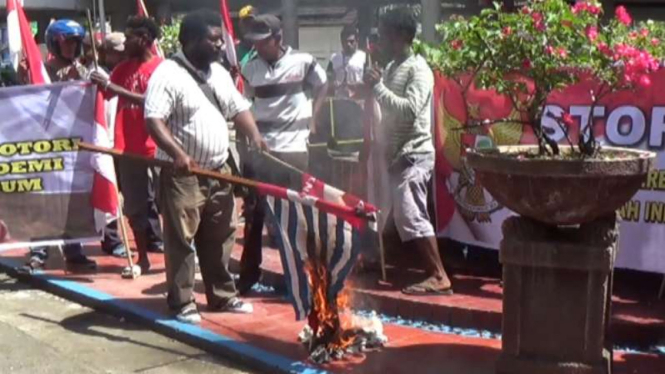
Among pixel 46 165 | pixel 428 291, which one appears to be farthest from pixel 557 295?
pixel 46 165

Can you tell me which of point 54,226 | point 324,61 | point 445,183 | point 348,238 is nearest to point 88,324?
point 54,226

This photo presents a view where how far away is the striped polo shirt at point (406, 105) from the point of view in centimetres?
554

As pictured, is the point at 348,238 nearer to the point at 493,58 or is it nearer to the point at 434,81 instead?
the point at 493,58

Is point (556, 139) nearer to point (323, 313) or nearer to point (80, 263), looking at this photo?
point (323, 313)

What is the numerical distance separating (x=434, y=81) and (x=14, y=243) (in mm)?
3326

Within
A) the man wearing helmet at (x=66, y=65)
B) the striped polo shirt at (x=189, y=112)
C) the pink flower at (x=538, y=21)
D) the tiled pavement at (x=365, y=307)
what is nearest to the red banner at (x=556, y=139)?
the tiled pavement at (x=365, y=307)

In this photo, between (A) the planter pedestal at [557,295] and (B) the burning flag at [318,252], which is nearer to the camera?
(A) the planter pedestal at [557,295]

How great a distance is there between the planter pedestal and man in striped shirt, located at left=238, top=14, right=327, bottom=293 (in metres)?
2.13

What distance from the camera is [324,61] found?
14.8 metres

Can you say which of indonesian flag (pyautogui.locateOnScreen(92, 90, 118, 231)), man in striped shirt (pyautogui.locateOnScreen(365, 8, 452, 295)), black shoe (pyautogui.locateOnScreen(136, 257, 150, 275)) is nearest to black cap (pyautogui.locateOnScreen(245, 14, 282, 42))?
man in striped shirt (pyautogui.locateOnScreen(365, 8, 452, 295))

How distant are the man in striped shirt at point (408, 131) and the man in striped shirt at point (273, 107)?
0.71 m

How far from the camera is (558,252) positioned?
4.15 m

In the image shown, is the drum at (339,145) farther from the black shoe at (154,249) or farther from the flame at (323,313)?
the flame at (323,313)

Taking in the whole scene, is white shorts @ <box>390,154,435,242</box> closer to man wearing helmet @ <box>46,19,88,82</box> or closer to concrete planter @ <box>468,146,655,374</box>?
concrete planter @ <box>468,146,655,374</box>
